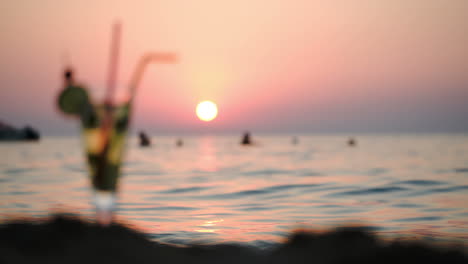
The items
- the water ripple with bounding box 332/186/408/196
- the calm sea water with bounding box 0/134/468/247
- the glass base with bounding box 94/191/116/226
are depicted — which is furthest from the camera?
the water ripple with bounding box 332/186/408/196

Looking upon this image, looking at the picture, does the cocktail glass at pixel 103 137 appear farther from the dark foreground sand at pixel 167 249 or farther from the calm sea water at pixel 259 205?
the calm sea water at pixel 259 205

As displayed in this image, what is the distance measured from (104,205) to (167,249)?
22.5 inches

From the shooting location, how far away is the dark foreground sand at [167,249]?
109 inches

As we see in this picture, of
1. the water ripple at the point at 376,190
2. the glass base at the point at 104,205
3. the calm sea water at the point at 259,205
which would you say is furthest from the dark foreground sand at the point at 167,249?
the water ripple at the point at 376,190

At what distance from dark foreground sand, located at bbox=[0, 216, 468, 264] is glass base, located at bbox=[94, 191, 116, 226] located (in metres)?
0.08

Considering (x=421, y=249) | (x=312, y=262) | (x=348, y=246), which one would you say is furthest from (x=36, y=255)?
(x=421, y=249)

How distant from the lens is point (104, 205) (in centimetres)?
318

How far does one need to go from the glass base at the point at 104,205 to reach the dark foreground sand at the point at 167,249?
0.25 feet

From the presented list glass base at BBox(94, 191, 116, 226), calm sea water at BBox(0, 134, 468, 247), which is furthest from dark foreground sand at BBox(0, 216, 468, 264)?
calm sea water at BBox(0, 134, 468, 247)

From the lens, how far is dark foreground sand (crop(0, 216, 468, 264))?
277 centimetres

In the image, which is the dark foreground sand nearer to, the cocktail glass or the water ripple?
the cocktail glass

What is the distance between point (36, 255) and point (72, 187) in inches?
459

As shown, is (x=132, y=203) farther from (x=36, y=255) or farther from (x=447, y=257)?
(x=447, y=257)

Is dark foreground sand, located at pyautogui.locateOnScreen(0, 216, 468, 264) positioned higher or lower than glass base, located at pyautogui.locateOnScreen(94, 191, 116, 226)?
lower
